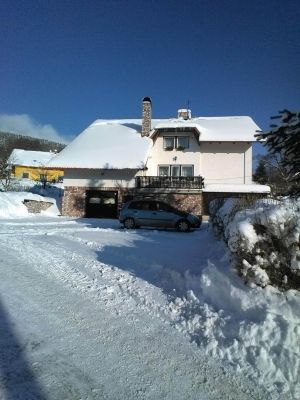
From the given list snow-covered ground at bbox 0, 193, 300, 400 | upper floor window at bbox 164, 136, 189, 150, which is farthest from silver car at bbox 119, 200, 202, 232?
upper floor window at bbox 164, 136, 189, 150

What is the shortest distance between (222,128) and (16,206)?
1746 cm

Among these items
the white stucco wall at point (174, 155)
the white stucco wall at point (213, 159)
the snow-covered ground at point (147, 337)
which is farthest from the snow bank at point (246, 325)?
the white stucco wall at point (174, 155)

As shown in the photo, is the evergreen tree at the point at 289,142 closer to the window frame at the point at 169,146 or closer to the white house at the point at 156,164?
the white house at the point at 156,164

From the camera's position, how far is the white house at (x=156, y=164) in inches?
942

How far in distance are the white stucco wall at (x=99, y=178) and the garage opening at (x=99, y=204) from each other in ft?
2.21

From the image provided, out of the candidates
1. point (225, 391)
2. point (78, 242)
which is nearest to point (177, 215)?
point (78, 242)

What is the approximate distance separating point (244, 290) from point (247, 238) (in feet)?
2.28

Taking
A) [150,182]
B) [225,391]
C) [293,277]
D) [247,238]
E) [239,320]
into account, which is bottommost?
[225,391]

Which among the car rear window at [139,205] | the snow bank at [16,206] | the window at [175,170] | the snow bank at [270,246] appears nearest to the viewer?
the snow bank at [270,246]

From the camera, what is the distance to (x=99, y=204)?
24.9m

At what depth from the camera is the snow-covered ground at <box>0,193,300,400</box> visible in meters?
3.08

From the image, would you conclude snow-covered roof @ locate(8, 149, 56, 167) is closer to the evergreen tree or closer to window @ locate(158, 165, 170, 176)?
window @ locate(158, 165, 170, 176)

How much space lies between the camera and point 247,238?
448 cm

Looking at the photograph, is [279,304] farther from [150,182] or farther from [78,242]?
[150,182]
